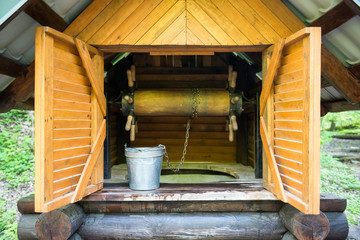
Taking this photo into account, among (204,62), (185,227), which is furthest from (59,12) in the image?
(204,62)

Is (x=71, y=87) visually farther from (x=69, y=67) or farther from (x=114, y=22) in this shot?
(x=114, y=22)

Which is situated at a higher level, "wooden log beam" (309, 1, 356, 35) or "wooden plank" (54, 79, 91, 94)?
"wooden log beam" (309, 1, 356, 35)

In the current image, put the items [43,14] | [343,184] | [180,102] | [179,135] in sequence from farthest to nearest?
1. [343,184]
2. [179,135]
3. [180,102]
4. [43,14]

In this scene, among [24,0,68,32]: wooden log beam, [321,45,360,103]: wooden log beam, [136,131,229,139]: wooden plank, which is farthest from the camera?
[136,131,229,139]: wooden plank

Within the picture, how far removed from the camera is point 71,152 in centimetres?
284

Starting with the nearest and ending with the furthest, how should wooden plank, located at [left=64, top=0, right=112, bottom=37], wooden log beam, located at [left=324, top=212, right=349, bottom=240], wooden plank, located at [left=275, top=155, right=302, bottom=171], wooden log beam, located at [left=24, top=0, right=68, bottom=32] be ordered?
wooden log beam, located at [left=24, top=0, right=68, bottom=32] → wooden plank, located at [left=275, top=155, right=302, bottom=171] → wooden plank, located at [left=64, top=0, right=112, bottom=37] → wooden log beam, located at [left=324, top=212, right=349, bottom=240]

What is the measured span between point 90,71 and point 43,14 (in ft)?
→ 2.51

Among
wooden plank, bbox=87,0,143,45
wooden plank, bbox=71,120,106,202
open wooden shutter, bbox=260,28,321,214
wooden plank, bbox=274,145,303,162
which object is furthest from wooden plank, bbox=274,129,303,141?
wooden plank, bbox=87,0,143,45

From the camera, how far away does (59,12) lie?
9.46 ft

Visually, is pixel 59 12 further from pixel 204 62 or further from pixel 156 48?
pixel 204 62

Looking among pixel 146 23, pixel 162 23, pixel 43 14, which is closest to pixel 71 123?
pixel 43 14

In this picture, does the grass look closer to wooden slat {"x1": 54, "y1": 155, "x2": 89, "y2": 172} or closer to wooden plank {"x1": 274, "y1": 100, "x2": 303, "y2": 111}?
wooden slat {"x1": 54, "y1": 155, "x2": 89, "y2": 172}

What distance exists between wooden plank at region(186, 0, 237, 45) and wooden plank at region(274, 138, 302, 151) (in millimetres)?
1344

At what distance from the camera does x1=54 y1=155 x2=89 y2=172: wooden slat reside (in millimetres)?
2627
